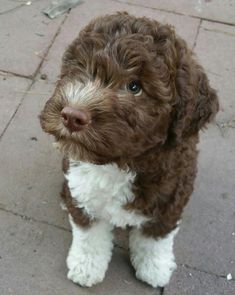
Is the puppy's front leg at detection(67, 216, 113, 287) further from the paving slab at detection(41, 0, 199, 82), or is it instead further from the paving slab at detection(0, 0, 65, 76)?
the paving slab at detection(41, 0, 199, 82)

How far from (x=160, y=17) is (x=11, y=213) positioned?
2.34 meters

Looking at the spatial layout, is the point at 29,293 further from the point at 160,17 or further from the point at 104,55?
the point at 160,17

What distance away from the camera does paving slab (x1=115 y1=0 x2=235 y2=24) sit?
17.7 ft

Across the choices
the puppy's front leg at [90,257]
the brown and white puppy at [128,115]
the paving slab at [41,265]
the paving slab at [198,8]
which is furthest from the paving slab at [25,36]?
the brown and white puppy at [128,115]

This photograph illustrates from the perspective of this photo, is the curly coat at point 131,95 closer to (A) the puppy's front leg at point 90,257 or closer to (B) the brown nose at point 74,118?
(B) the brown nose at point 74,118

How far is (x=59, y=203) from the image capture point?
4078mm

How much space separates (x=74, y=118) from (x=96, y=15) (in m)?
2.99

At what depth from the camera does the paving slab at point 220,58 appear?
4762 mm

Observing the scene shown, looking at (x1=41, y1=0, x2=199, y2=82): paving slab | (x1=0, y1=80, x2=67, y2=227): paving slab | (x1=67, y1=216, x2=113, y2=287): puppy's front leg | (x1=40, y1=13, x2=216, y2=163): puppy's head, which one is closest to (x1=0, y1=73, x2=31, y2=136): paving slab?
(x1=0, y1=80, x2=67, y2=227): paving slab

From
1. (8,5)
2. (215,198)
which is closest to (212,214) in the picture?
(215,198)

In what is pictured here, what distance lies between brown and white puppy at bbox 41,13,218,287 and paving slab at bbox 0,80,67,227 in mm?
776

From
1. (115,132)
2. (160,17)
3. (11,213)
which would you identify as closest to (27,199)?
(11,213)

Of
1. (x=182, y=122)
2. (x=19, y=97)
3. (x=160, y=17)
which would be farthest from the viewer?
(x=160, y=17)

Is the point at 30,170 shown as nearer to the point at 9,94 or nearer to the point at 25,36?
the point at 9,94
